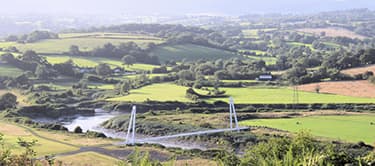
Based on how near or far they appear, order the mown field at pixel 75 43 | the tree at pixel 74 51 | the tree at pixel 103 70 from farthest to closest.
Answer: the mown field at pixel 75 43
the tree at pixel 74 51
the tree at pixel 103 70

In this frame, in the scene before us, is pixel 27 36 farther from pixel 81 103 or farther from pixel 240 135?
pixel 240 135

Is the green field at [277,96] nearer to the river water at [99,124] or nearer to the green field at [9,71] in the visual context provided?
the river water at [99,124]

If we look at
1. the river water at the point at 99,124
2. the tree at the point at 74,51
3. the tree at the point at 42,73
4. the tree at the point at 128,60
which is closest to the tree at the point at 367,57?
the tree at the point at 128,60

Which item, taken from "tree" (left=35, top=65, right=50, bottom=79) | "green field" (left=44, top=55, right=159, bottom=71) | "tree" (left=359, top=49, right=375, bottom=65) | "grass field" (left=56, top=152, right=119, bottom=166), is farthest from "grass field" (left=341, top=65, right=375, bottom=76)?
"grass field" (left=56, top=152, right=119, bottom=166)

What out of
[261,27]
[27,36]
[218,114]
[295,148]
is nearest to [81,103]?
[218,114]

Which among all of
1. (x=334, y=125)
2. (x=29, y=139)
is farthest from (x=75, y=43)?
(x=334, y=125)
